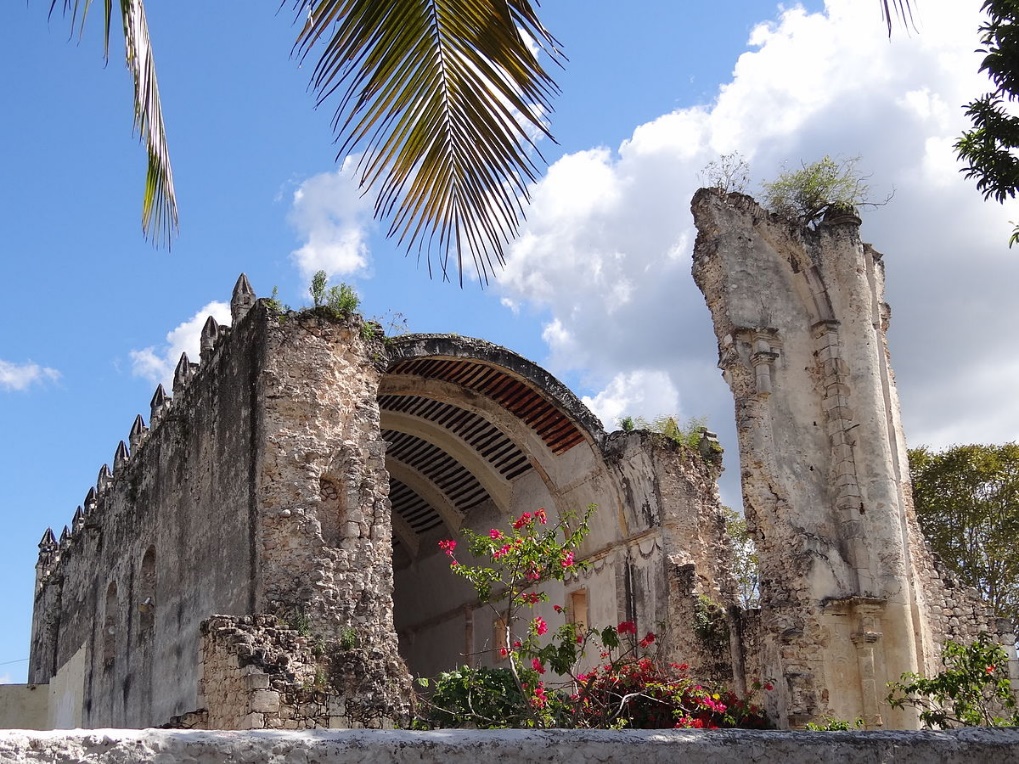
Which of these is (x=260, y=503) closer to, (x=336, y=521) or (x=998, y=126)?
(x=336, y=521)

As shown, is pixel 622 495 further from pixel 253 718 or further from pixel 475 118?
pixel 475 118

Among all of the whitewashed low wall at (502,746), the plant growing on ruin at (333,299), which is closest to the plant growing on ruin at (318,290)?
the plant growing on ruin at (333,299)

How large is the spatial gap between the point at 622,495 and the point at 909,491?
14.2 ft

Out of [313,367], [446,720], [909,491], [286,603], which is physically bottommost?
[446,720]

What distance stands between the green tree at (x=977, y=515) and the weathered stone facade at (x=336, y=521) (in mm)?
10008

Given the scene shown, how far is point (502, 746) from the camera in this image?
344 centimetres

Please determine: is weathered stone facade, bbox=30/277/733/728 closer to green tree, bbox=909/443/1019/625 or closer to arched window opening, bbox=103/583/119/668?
arched window opening, bbox=103/583/119/668

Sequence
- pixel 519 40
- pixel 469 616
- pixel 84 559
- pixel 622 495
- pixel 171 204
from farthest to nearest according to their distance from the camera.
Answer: pixel 84 559
pixel 469 616
pixel 622 495
pixel 171 204
pixel 519 40

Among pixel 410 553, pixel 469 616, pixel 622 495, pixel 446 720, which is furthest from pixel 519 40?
pixel 410 553

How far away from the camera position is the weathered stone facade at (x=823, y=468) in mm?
12039

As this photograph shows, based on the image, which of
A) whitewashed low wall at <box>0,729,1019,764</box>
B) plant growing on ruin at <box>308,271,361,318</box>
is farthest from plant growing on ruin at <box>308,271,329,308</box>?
whitewashed low wall at <box>0,729,1019,764</box>

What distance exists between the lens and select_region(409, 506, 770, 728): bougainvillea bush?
8.21 meters

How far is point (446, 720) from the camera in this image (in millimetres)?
11812

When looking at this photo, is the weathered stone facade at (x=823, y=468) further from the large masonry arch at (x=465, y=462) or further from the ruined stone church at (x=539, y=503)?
the large masonry arch at (x=465, y=462)
